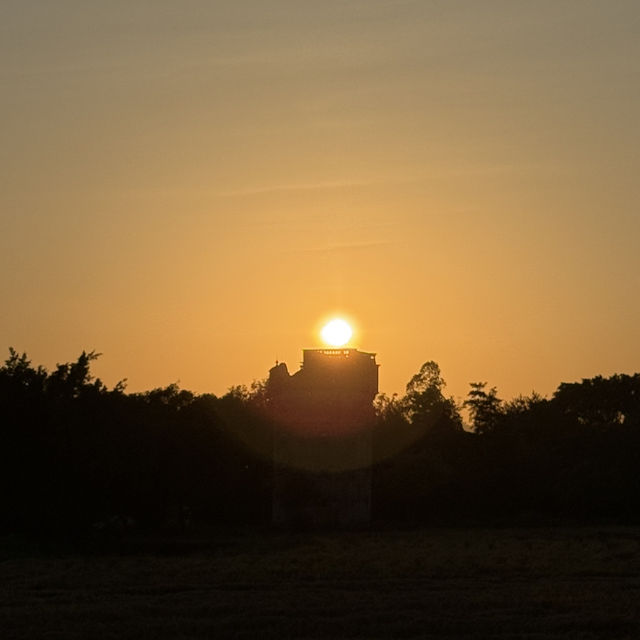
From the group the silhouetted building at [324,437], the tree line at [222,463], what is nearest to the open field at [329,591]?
the tree line at [222,463]

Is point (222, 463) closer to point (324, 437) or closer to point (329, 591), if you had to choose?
point (324, 437)

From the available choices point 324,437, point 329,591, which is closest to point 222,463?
point 324,437

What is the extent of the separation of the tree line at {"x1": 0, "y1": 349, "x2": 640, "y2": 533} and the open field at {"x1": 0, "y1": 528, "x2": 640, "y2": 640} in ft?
14.8

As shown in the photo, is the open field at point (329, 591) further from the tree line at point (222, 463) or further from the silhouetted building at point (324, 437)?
the silhouetted building at point (324, 437)

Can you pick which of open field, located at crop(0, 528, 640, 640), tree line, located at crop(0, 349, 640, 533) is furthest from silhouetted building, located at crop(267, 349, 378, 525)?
open field, located at crop(0, 528, 640, 640)

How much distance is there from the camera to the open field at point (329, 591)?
70.1 ft

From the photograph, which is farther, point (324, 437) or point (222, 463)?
point (324, 437)

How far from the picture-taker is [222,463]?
194ft

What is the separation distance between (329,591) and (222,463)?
32.5 meters

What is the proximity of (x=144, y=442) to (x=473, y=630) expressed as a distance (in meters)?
33.0

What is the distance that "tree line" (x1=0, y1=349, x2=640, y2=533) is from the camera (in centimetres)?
4809

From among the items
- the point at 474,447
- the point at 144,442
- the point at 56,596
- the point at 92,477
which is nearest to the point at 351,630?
the point at 56,596

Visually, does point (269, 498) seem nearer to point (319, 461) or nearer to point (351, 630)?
point (319, 461)

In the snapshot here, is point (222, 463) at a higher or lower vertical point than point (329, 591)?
higher
